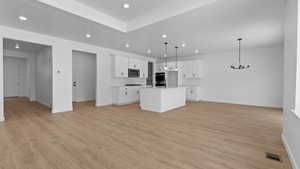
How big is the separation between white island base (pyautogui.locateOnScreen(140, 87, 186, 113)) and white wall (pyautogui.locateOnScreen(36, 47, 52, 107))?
3.87 m

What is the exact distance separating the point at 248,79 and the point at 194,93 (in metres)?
2.57

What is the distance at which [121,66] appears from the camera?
6.26 metres

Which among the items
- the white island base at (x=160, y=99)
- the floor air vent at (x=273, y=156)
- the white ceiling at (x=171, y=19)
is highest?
the white ceiling at (x=171, y=19)

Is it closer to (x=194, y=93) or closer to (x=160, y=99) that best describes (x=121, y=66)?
(x=160, y=99)

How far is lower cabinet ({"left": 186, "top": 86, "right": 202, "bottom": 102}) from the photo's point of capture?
7203 mm

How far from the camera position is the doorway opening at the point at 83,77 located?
684cm

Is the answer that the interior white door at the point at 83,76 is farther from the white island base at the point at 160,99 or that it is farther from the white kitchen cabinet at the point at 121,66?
the white island base at the point at 160,99

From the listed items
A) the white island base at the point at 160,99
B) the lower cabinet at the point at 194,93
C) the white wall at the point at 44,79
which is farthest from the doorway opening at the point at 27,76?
the lower cabinet at the point at 194,93

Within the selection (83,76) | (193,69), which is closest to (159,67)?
(193,69)

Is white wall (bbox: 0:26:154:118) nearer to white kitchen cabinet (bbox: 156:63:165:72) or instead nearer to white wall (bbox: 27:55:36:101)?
white wall (bbox: 27:55:36:101)

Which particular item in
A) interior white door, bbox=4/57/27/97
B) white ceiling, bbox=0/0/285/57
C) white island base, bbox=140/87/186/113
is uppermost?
white ceiling, bbox=0/0/285/57

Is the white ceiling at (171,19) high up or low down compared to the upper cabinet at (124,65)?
up

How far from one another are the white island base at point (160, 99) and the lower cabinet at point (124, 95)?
1429 millimetres

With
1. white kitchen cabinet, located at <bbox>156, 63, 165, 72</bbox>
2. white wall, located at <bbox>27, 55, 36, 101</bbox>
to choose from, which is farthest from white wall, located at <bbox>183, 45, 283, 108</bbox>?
white wall, located at <bbox>27, 55, 36, 101</bbox>
